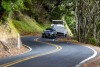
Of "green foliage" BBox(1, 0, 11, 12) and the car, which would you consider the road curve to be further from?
the car

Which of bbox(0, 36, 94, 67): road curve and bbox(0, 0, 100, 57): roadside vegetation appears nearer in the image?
bbox(0, 36, 94, 67): road curve

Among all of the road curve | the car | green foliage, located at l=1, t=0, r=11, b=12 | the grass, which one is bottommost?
the road curve

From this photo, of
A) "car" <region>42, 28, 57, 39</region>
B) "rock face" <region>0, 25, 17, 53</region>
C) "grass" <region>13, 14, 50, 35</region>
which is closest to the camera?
"rock face" <region>0, 25, 17, 53</region>

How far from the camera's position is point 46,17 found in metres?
75.9

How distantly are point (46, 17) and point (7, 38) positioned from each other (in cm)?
4599

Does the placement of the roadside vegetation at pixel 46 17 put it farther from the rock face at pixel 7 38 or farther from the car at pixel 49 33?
the car at pixel 49 33

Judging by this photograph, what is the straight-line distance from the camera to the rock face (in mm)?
27969

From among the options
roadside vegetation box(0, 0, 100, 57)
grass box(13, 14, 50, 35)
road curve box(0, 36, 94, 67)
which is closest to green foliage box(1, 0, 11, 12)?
roadside vegetation box(0, 0, 100, 57)

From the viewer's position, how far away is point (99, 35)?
61.2 metres

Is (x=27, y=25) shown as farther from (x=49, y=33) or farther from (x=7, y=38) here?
(x=7, y=38)

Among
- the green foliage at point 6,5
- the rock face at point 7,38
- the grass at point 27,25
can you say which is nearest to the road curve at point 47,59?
the rock face at point 7,38

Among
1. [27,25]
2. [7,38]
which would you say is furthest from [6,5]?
[27,25]

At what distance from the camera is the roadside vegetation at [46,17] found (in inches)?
1134

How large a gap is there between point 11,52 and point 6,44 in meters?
1.15
